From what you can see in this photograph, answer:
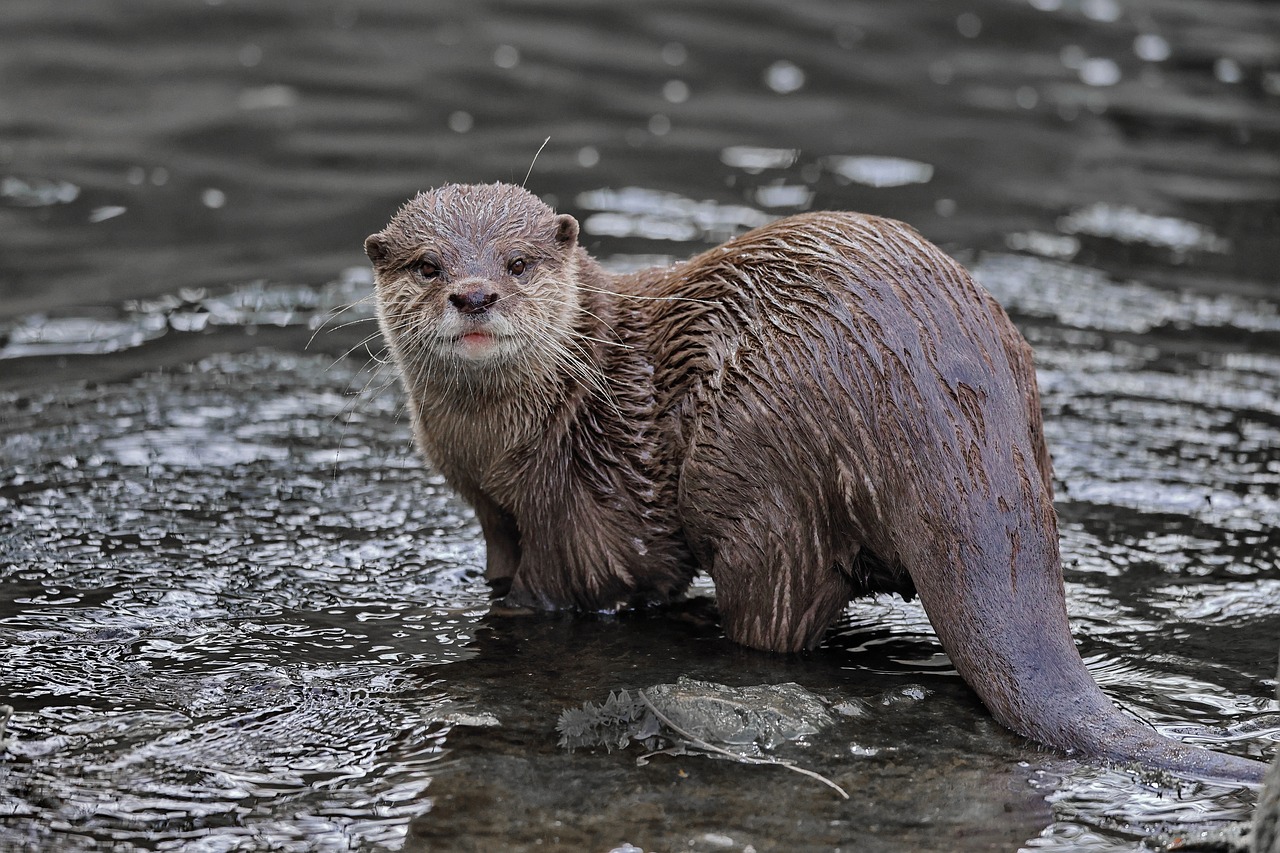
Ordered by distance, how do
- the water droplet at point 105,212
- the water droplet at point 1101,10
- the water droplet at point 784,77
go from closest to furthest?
the water droplet at point 105,212 → the water droplet at point 784,77 → the water droplet at point 1101,10

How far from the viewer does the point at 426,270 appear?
12.7ft

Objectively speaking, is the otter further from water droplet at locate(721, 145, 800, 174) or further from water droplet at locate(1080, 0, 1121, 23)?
water droplet at locate(1080, 0, 1121, 23)

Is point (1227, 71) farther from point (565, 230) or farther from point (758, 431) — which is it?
point (758, 431)

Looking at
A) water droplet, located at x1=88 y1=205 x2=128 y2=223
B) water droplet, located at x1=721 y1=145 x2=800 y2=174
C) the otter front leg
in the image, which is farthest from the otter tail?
water droplet, located at x1=88 y1=205 x2=128 y2=223

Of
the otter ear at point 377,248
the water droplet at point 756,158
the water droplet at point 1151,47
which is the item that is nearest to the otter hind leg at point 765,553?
the otter ear at point 377,248

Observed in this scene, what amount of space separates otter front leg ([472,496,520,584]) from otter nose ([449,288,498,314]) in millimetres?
680

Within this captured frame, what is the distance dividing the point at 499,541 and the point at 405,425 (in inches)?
59.0

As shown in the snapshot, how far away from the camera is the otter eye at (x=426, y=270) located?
3.86 meters

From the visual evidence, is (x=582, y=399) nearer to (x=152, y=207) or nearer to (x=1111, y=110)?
(x=152, y=207)

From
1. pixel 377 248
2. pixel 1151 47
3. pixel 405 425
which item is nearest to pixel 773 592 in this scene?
pixel 377 248

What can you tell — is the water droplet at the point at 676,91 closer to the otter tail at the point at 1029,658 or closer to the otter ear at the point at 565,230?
the otter ear at the point at 565,230

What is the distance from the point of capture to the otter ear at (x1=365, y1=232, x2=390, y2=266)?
398 cm

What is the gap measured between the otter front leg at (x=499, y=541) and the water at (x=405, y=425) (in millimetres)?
187

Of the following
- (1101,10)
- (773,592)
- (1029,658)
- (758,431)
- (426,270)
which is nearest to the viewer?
(1029,658)
